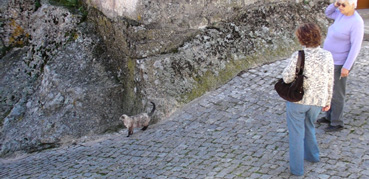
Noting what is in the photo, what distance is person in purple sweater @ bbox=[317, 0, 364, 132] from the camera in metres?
4.31

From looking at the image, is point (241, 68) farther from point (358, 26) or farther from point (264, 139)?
point (358, 26)

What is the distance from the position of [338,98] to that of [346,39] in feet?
2.40

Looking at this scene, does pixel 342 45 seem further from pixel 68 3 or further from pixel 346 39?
pixel 68 3

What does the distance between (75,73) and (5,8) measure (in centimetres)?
242

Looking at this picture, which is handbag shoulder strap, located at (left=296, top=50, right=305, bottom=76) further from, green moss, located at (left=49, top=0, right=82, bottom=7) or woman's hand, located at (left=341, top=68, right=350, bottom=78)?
green moss, located at (left=49, top=0, right=82, bottom=7)

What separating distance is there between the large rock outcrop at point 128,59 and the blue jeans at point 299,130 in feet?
8.32

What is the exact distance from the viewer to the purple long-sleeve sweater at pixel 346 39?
14.1 feet

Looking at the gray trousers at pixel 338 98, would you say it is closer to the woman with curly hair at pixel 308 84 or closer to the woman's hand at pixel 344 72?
the woman's hand at pixel 344 72

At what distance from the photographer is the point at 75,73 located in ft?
23.3

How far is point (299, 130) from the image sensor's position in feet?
12.9

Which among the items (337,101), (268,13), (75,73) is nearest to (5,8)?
(75,73)

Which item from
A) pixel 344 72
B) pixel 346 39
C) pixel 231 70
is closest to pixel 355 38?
pixel 346 39

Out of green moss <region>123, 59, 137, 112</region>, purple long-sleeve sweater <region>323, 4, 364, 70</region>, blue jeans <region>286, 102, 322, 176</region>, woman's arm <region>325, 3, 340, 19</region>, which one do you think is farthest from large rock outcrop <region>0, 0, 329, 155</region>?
blue jeans <region>286, 102, 322, 176</region>

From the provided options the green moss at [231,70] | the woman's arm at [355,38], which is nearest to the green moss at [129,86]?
the green moss at [231,70]
